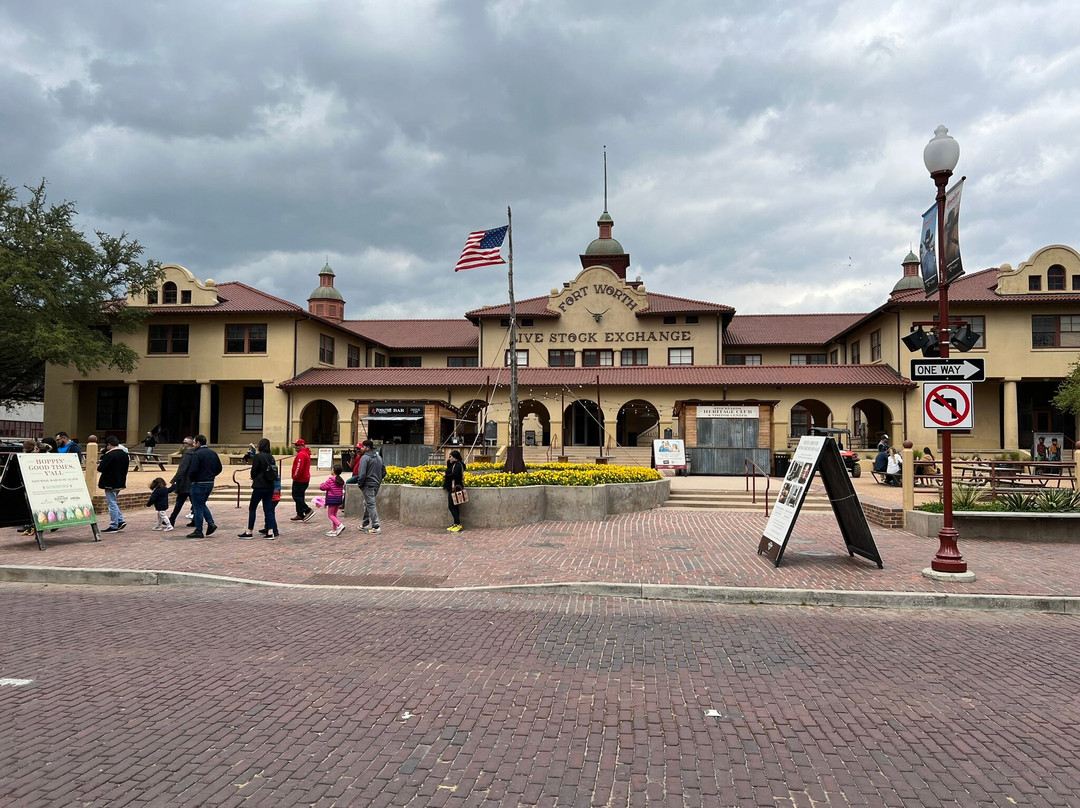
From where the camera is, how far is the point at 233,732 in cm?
435

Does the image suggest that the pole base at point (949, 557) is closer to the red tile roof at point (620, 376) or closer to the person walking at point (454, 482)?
the person walking at point (454, 482)

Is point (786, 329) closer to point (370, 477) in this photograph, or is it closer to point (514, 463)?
point (514, 463)

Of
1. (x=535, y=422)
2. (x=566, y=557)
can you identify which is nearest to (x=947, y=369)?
(x=566, y=557)

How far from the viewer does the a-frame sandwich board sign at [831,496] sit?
32.0 ft

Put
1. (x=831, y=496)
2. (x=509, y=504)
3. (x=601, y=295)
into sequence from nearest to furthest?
(x=831, y=496), (x=509, y=504), (x=601, y=295)

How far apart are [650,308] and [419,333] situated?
17.2 meters

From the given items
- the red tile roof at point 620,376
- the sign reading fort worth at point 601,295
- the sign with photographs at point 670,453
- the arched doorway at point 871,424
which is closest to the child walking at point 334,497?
the sign with photographs at point 670,453

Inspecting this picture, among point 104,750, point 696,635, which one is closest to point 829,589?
point 696,635

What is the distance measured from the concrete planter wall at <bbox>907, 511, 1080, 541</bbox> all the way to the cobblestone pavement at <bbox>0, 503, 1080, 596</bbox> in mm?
206

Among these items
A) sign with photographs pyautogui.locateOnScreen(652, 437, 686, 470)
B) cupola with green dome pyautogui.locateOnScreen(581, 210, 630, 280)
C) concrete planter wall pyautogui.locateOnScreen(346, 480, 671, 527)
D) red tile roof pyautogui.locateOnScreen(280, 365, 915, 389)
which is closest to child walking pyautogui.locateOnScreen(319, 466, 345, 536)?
concrete planter wall pyautogui.locateOnScreen(346, 480, 671, 527)

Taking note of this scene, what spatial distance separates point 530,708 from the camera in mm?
4746

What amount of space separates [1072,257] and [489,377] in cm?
3026

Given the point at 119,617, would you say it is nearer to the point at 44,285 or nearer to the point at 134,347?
the point at 44,285

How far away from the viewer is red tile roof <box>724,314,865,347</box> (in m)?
43.2
